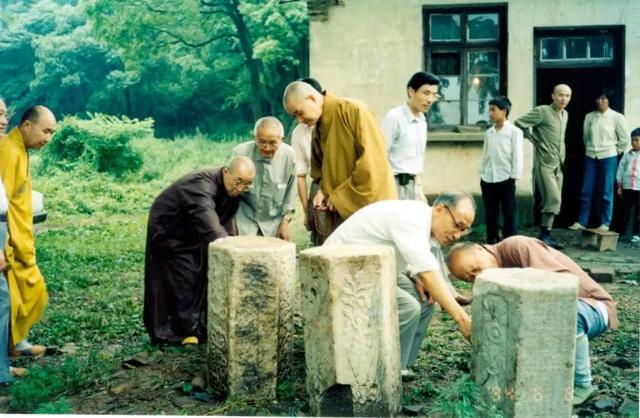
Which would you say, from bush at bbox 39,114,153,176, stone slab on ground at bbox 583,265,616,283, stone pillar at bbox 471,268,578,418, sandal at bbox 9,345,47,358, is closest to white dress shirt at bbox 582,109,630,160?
stone slab on ground at bbox 583,265,616,283

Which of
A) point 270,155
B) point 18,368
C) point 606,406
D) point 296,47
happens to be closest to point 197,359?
point 18,368

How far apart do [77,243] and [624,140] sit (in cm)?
557

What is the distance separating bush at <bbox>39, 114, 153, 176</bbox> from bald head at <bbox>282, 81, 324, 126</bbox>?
3.62 meters

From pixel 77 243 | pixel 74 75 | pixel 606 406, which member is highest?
pixel 74 75

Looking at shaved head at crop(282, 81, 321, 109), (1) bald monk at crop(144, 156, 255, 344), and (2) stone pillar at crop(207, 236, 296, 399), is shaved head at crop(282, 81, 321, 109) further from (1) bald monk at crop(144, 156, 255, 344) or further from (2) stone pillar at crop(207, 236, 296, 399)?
(2) stone pillar at crop(207, 236, 296, 399)

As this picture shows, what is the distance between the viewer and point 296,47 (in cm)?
1323

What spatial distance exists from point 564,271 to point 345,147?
1653 millimetres

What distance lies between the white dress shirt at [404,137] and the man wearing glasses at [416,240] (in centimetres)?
217

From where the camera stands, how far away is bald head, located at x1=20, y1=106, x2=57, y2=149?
15.8 ft

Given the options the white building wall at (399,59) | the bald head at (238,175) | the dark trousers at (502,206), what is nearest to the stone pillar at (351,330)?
the bald head at (238,175)

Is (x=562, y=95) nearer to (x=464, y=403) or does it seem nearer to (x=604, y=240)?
(x=604, y=240)

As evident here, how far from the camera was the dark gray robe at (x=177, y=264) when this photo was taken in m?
5.03

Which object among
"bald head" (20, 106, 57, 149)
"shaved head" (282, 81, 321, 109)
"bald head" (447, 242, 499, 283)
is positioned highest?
"shaved head" (282, 81, 321, 109)

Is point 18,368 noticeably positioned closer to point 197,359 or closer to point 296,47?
point 197,359
